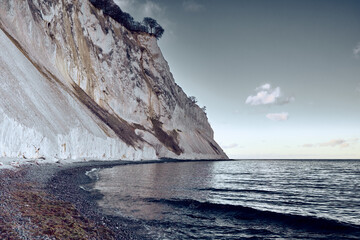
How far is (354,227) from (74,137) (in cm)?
2632

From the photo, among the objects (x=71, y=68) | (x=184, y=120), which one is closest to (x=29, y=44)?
(x=71, y=68)

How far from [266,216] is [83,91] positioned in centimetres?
4055

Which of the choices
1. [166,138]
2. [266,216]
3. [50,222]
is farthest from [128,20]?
[50,222]

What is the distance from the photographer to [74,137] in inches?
1062

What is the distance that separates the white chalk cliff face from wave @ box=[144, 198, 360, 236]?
12.8m

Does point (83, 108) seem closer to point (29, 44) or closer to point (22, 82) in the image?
point (29, 44)

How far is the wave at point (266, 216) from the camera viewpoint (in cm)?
734

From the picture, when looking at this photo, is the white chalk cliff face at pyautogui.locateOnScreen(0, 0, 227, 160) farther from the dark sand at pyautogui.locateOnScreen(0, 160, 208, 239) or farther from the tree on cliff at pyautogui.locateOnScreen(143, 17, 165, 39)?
the dark sand at pyautogui.locateOnScreen(0, 160, 208, 239)

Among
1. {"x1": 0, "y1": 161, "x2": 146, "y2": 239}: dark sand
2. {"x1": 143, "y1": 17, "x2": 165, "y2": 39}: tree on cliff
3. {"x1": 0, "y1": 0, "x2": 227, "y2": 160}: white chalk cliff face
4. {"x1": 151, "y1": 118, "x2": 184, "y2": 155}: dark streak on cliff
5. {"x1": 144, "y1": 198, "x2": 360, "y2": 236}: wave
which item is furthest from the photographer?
{"x1": 143, "y1": 17, "x2": 165, "y2": 39}: tree on cliff

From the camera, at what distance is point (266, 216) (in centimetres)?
842

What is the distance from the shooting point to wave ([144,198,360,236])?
7344 mm

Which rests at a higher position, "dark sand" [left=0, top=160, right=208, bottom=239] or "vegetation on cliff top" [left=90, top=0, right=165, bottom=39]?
"vegetation on cliff top" [left=90, top=0, right=165, bottom=39]

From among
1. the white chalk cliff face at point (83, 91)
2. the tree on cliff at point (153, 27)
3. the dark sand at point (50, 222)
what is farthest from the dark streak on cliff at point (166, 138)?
the dark sand at point (50, 222)

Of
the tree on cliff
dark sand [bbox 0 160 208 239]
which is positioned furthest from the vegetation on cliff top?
dark sand [bbox 0 160 208 239]
